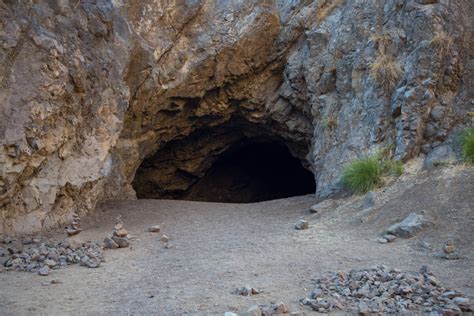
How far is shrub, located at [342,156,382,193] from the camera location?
740 cm

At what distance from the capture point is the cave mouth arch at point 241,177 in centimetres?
1324

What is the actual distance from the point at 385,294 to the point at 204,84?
7439 mm

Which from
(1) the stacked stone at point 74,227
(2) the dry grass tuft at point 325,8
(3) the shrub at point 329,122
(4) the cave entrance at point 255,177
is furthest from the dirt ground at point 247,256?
(4) the cave entrance at point 255,177

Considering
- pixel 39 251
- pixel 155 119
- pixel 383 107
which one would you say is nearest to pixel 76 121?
pixel 39 251

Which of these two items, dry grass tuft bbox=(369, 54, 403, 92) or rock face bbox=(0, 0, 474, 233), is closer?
rock face bbox=(0, 0, 474, 233)

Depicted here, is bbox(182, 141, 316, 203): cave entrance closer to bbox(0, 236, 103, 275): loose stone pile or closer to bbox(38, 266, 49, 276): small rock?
bbox(0, 236, 103, 275): loose stone pile

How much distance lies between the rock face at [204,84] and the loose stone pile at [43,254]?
48 cm

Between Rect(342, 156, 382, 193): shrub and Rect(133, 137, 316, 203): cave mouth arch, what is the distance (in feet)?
17.7

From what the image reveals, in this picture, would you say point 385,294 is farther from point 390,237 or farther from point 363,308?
point 390,237

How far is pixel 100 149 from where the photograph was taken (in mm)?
8094

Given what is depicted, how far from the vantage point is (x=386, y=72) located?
8227 millimetres

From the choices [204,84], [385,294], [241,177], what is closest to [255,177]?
[241,177]

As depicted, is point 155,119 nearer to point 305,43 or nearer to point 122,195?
point 122,195

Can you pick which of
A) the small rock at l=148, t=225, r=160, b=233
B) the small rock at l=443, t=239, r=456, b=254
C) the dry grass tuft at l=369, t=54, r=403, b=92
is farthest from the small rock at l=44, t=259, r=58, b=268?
the dry grass tuft at l=369, t=54, r=403, b=92
